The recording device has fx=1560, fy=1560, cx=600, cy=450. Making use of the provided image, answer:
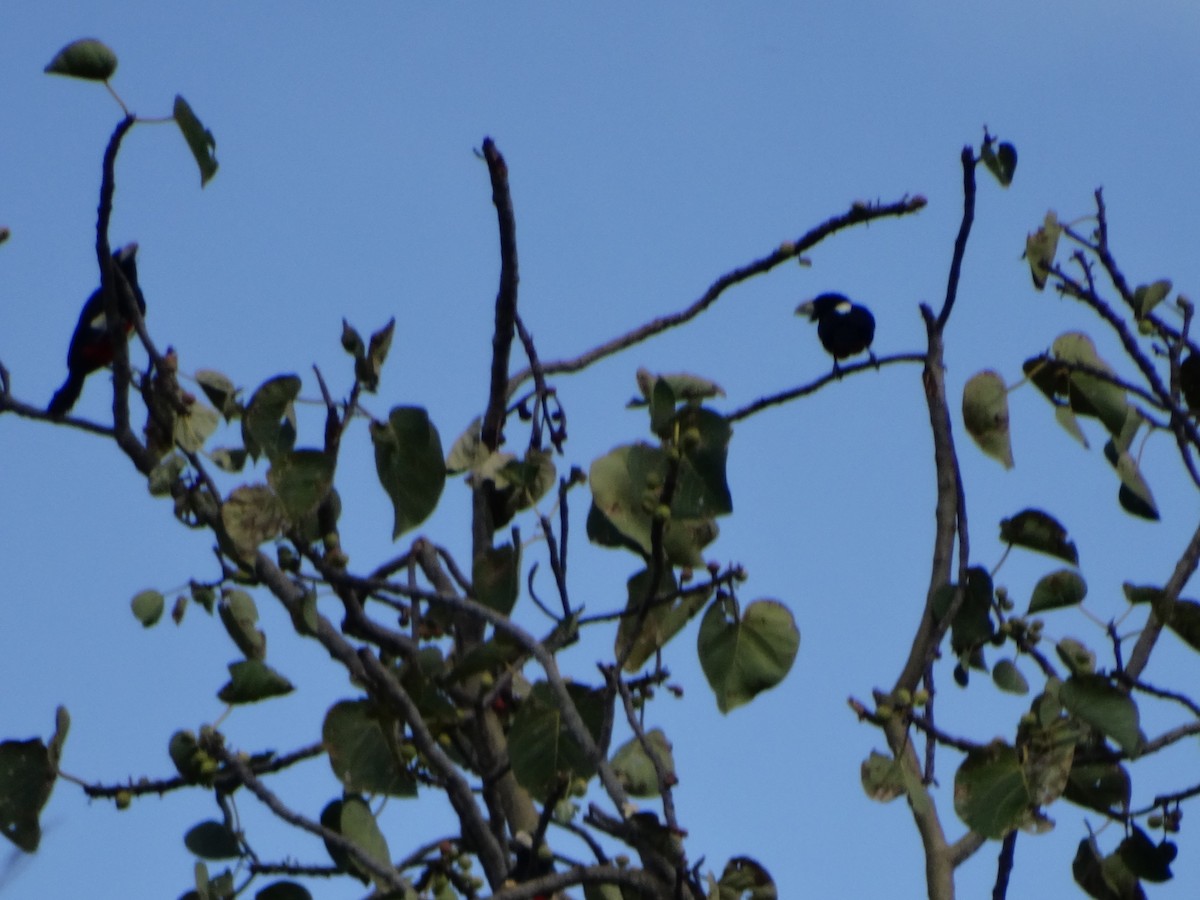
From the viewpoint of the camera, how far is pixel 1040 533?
257 centimetres

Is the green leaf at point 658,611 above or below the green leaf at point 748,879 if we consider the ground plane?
above

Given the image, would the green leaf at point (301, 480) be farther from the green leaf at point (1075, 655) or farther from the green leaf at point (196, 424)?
the green leaf at point (1075, 655)

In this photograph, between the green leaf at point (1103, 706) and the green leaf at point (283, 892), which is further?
the green leaf at point (283, 892)

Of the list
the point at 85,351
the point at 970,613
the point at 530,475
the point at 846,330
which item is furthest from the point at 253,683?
the point at 846,330

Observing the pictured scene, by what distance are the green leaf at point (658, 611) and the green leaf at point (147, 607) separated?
0.85 m

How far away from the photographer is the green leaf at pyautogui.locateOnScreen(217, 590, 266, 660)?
2717mm

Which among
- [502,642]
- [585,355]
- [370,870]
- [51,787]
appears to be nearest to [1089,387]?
[585,355]

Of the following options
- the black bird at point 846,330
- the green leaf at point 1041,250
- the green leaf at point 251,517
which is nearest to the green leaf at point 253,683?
the green leaf at point 251,517

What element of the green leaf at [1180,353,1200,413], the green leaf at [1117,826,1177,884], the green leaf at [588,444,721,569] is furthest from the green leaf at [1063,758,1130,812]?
the green leaf at [1180,353,1200,413]

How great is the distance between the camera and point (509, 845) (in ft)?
7.82

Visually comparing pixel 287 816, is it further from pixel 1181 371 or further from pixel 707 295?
pixel 1181 371

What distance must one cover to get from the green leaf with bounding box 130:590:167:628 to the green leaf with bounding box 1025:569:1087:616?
1483 mm

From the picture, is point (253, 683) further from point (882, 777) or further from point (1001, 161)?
point (1001, 161)

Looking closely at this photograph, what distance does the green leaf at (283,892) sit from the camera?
101 inches
